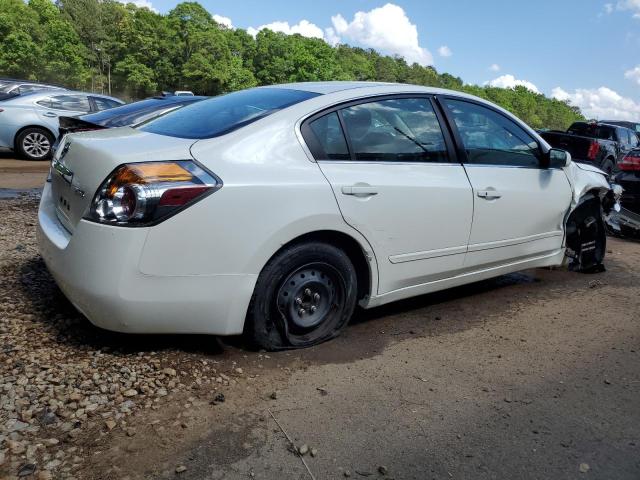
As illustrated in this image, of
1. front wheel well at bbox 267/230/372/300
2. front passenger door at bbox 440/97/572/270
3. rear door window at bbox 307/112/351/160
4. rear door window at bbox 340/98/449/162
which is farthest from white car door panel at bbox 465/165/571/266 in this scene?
rear door window at bbox 307/112/351/160

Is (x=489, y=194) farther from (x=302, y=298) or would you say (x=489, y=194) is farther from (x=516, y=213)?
(x=302, y=298)

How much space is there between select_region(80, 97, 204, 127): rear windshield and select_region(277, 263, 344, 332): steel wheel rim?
5029 millimetres

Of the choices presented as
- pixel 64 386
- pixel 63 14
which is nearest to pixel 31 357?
pixel 64 386

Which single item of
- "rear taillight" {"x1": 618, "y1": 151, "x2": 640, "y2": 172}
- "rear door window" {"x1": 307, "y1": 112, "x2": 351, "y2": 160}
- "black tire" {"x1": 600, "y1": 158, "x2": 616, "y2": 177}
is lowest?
"rear door window" {"x1": 307, "y1": 112, "x2": 351, "y2": 160}

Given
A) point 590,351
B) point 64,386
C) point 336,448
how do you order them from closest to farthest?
point 336,448
point 64,386
point 590,351

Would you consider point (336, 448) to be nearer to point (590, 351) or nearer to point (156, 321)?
point (156, 321)

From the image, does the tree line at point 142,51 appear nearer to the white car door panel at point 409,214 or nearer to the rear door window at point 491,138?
the rear door window at point 491,138

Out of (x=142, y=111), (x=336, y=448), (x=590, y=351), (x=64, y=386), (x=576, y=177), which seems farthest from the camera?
(x=142, y=111)

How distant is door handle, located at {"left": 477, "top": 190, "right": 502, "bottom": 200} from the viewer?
3785 mm

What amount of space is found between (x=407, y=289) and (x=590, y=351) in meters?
1.26

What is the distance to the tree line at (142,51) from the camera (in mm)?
49094

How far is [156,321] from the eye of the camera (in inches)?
107

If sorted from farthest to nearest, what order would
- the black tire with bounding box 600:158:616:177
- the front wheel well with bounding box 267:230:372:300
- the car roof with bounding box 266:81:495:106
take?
the black tire with bounding box 600:158:616:177
the car roof with bounding box 266:81:495:106
the front wheel well with bounding box 267:230:372:300

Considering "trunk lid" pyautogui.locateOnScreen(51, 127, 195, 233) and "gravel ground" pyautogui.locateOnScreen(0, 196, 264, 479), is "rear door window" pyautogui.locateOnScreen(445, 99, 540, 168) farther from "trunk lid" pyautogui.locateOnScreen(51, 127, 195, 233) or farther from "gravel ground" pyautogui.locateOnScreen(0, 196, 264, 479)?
"gravel ground" pyautogui.locateOnScreen(0, 196, 264, 479)
